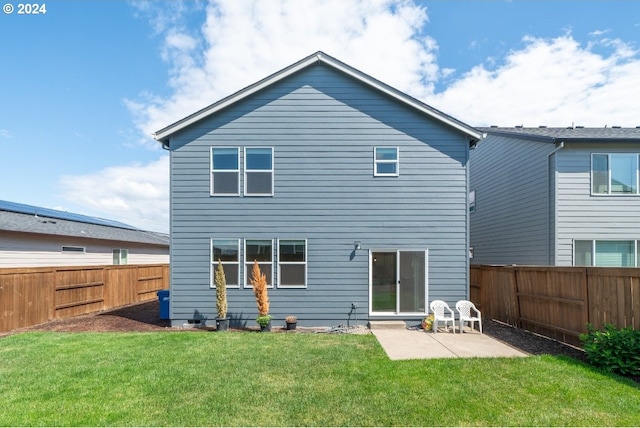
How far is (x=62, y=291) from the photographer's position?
420 inches

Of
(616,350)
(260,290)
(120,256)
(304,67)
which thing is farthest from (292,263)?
(120,256)

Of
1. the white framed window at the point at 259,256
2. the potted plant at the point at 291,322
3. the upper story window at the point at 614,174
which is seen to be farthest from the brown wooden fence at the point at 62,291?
the upper story window at the point at 614,174

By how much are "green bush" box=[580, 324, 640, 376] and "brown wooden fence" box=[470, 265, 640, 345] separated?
1.25 feet

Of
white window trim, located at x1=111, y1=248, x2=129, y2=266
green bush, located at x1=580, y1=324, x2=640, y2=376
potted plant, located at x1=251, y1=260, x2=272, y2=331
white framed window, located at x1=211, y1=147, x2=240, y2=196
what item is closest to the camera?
green bush, located at x1=580, y1=324, x2=640, y2=376

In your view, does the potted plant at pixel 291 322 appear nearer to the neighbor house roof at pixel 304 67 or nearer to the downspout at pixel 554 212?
the neighbor house roof at pixel 304 67

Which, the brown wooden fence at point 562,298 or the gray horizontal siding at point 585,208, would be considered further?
the gray horizontal siding at point 585,208

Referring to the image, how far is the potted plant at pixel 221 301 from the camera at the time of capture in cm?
891

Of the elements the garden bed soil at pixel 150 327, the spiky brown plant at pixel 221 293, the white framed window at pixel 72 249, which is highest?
the white framed window at pixel 72 249

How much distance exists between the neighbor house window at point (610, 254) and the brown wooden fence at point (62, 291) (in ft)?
56.3

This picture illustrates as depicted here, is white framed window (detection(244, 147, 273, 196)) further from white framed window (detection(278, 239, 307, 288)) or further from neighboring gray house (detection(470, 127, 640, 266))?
neighboring gray house (detection(470, 127, 640, 266))

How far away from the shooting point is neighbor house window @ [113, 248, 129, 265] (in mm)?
16406

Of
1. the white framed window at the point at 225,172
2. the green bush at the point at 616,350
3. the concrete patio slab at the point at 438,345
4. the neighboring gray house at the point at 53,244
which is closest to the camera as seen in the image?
the green bush at the point at 616,350

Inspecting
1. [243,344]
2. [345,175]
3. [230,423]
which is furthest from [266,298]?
[230,423]

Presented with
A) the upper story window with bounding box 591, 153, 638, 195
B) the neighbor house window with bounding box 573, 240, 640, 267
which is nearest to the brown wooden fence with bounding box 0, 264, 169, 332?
the neighbor house window with bounding box 573, 240, 640, 267
